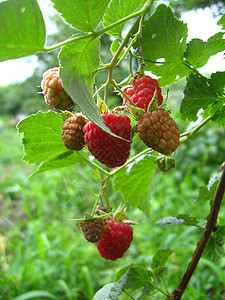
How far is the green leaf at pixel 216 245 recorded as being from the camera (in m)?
0.64

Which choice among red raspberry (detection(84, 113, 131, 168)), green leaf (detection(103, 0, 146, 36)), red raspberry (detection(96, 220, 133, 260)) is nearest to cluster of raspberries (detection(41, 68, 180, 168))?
red raspberry (detection(84, 113, 131, 168))

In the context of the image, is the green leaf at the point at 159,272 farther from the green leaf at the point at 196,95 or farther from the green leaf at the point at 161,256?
the green leaf at the point at 196,95

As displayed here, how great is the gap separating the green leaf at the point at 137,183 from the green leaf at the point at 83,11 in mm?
359

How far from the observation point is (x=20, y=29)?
325 millimetres

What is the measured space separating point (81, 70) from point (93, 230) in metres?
0.28

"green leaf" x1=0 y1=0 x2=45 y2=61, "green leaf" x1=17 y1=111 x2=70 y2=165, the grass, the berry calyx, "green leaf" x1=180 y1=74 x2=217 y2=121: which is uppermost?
"green leaf" x1=0 y1=0 x2=45 y2=61

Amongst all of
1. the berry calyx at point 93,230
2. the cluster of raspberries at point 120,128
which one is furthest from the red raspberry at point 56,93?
the berry calyx at point 93,230

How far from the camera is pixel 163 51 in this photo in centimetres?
51

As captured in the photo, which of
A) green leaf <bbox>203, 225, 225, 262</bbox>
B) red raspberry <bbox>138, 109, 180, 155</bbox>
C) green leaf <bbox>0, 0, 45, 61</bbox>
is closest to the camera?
green leaf <bbox>0, 0, 45, 61</bbox>

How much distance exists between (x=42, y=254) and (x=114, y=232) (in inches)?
55.4

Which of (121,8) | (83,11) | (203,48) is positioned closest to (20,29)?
(83,11)

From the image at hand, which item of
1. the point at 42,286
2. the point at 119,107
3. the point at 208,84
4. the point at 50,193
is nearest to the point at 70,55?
the point at 119,107

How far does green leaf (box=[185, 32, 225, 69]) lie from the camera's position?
0.51 metres

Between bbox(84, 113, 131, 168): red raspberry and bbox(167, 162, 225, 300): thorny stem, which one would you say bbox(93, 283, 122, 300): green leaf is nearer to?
bbox(167, 162, 225, 300): thorny stem
